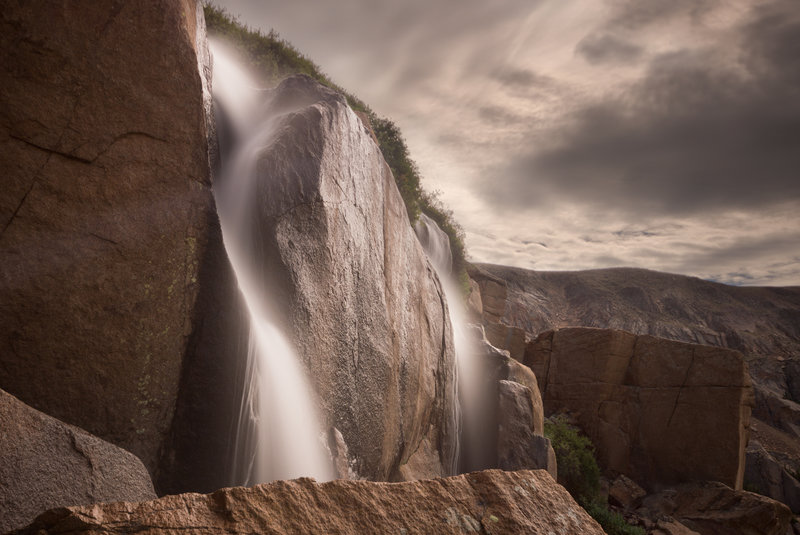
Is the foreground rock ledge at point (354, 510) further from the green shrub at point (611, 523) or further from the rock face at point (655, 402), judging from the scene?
the rock face at point (655, 402)

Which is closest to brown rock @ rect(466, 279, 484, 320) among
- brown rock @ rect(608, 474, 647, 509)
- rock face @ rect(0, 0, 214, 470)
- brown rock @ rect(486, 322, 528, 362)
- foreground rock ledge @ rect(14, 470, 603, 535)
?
brown rock @ rect(486, 322, 528, 362)

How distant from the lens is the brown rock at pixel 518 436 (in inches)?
445

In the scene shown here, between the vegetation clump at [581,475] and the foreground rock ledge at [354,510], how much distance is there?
13844 millimetres

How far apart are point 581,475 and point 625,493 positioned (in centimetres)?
387

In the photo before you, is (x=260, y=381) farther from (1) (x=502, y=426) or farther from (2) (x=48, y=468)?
(1) (x=502, y=426)

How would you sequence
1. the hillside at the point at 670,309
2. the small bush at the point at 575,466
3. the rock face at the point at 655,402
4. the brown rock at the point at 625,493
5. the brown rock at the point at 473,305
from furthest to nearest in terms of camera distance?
the hillside at the point at 670,309 → the brown rock at the point at 473,305 → the rock face at the point at 655,402 → the brown rock at the point at 625,493 → the small bush at the point at 575,466

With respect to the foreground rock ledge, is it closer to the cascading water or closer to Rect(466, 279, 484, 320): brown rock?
the cascading water

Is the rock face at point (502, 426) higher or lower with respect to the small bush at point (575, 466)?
higher

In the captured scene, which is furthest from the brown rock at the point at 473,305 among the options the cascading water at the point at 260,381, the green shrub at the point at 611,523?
the cascading water at the point at 260,381

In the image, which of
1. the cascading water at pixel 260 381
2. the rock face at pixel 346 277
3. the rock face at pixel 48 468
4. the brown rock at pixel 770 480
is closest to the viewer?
the rock face at pixel 48 468

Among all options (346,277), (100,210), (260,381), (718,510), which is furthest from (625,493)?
(100,210)

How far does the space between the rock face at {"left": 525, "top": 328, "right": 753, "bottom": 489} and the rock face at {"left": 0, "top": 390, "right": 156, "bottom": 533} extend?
Answer: 66.8 ft

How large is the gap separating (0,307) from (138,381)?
4.06 feet

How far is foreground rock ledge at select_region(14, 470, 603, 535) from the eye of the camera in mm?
1816
